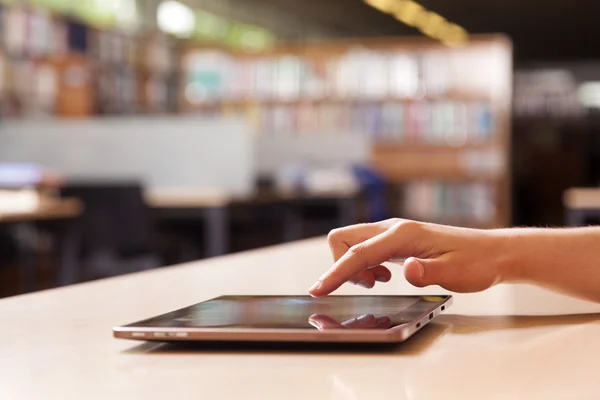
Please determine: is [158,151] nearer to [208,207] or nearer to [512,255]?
[208,207]

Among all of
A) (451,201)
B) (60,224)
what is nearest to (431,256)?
(60,224)

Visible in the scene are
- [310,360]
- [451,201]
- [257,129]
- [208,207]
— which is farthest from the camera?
[257,129]

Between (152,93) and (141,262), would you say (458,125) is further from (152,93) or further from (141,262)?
(141,262)

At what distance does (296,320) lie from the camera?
0.65 metres

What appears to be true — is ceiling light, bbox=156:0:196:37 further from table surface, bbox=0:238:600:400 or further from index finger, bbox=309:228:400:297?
index finger, bbox=309:228:400:297

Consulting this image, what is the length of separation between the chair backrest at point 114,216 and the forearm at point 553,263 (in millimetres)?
3471

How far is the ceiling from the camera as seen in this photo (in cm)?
1226

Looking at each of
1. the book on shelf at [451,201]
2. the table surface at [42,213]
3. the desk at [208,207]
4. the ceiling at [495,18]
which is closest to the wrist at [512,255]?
the table surface at [42,213]

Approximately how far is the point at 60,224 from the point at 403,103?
4.71m

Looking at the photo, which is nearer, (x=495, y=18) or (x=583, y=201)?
(x=583, y=201)

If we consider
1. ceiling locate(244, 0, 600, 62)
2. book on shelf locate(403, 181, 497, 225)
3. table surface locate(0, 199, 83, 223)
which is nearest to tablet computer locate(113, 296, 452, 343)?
table surface locate(0, 199, 83, 223)

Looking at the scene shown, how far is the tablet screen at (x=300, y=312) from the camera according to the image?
0.63 metres

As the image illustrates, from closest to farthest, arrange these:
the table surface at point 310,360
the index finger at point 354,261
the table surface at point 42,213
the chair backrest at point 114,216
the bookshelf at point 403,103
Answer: the table surface at point 310,360, the index finger at point 354,261, the table surface at point 42,213, the chair backrest at point 114,216, the bookshelf at point 403,103

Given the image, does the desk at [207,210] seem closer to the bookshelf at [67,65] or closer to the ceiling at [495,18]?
the bookshelf at [67,65]
